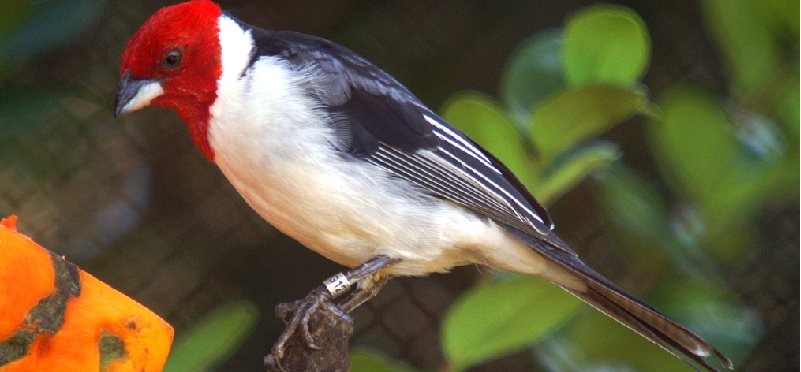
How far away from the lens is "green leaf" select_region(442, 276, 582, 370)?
1219mm

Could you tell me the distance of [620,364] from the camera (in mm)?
1490

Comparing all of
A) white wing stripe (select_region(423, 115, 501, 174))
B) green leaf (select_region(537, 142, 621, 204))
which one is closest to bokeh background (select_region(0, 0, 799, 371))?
green leaf (select_region(537, 142, 621, 204))

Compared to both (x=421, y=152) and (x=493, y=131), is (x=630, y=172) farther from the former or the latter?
(x=421, y=152)

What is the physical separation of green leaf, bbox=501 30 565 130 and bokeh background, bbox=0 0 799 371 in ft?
0.96

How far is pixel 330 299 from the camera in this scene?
1.09 m

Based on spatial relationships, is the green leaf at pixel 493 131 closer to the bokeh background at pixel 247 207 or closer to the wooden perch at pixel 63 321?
the bokeh background at pixel 247 207

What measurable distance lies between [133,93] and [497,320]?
0.46 m

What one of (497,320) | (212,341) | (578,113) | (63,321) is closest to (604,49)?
(578,113)

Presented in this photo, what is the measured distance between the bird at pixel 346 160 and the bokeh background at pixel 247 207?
37cm

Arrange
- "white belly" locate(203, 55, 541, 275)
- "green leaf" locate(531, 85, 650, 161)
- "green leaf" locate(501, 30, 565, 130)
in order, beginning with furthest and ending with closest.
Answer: "green leaf" locate(501, 30, 565, 130), "green leaf" locate(531, 85, 650, 161), "white belly" locate(203, 55, 541, 275)

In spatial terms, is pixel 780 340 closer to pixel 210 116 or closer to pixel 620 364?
pixel 620 364

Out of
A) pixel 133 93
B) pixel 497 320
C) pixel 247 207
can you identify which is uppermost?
pixel 133 93

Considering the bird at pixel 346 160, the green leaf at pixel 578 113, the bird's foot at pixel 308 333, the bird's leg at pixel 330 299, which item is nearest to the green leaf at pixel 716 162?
the green leaf at pixel 578 113

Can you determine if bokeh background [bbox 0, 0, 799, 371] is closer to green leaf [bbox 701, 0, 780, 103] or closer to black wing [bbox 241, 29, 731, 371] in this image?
green leaf [bbox 701, 0, 780, 103]
